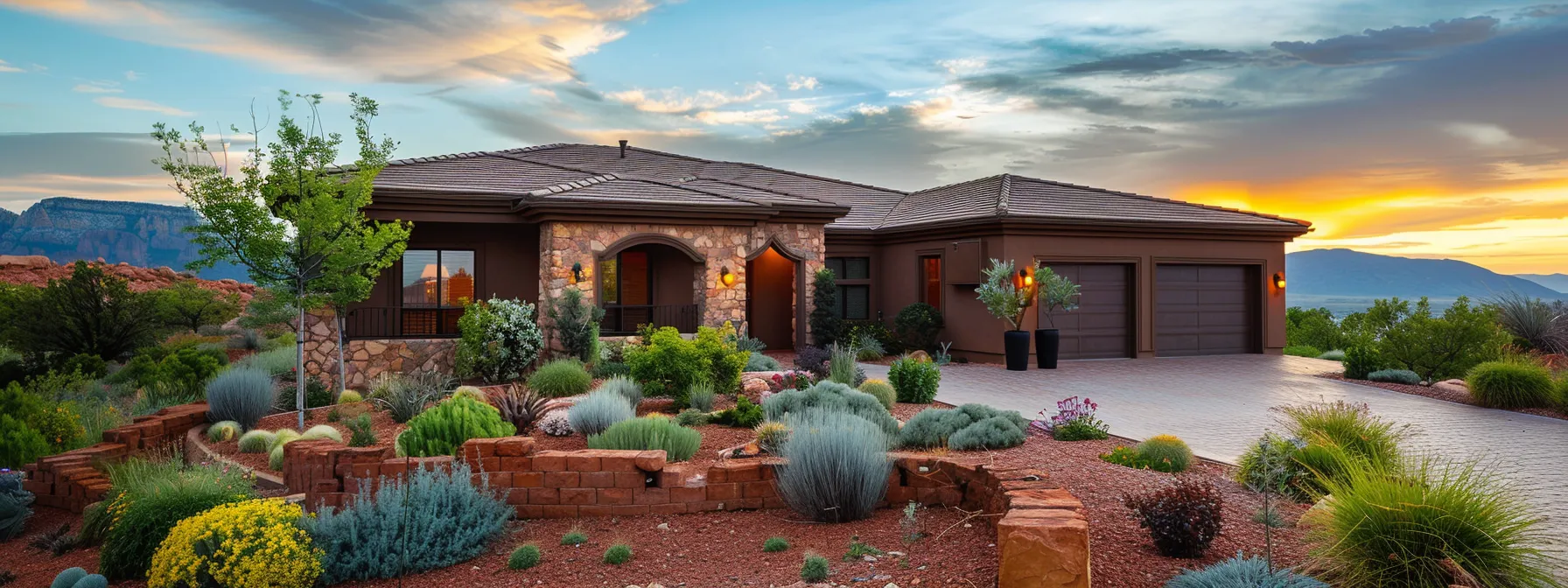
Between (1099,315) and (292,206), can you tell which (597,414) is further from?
(1099,315)

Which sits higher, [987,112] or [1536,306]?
[987,112]

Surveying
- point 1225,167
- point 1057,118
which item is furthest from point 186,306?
point 1225,167

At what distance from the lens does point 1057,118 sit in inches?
655

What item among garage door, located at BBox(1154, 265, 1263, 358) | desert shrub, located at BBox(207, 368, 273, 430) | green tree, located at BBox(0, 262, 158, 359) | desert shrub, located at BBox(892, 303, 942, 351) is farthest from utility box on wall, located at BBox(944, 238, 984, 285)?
green tree, located at BBox(0, 262, 158, 359)

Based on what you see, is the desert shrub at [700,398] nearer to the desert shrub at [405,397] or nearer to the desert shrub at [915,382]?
the desert shrub at [915,382]

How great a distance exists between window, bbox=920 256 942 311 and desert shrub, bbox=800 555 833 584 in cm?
1349

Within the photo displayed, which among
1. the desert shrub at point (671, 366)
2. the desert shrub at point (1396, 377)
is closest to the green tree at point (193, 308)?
the desert shrub at point (671, 366)

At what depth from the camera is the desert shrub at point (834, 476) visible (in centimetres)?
492

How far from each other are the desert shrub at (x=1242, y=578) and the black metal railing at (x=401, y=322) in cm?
1227

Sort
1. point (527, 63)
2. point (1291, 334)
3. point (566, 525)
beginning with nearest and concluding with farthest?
1. point (566, 525)
2. point (527, 63)
3. point (1291, 334)

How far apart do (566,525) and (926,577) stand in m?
2.60

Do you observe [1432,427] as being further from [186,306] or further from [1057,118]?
[186,306]

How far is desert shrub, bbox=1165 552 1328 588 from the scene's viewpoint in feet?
10.5

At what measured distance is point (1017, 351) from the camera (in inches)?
557
